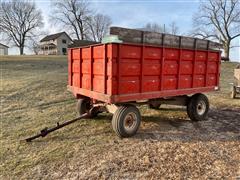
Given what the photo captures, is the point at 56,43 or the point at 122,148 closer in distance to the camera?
the point at 122,148

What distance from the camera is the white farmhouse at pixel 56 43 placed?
66000mm

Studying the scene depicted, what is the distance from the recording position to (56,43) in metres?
66.0

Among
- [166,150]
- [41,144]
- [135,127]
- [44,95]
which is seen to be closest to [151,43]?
[135,127]

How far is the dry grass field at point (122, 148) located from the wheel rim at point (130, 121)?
254mm

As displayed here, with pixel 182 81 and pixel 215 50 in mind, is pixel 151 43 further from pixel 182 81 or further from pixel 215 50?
pixel 215 50

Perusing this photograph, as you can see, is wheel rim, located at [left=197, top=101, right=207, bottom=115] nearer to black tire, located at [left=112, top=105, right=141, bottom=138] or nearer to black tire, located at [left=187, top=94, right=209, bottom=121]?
black tire, located at [left=187, top=94, right=209, bottom=121]

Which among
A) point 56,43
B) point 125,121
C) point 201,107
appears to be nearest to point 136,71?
point 125,121

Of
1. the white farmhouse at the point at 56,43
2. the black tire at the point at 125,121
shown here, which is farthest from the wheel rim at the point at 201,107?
the white farmhouse at the point at 56,43

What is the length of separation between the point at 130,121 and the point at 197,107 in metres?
2.44

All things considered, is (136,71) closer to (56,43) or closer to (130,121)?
(130,121)

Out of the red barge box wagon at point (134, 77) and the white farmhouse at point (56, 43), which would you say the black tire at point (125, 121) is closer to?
the red barge box wagon at point (134, 77)

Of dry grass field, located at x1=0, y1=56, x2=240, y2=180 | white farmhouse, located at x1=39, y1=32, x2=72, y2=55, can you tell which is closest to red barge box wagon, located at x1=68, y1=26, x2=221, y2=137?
dry grass field, located at x1=0, y1=56, x2=240, y2=180

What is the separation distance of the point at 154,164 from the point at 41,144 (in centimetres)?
250

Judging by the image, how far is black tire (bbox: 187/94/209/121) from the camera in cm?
700
